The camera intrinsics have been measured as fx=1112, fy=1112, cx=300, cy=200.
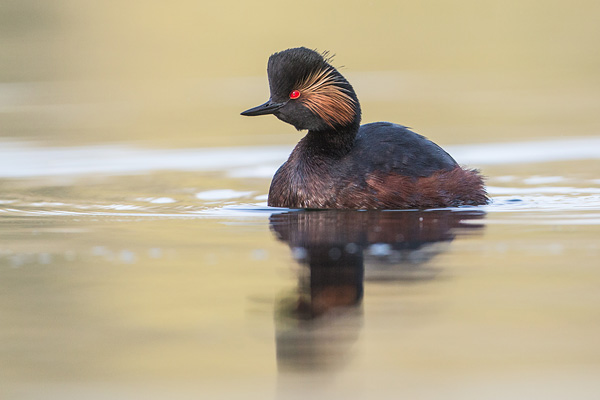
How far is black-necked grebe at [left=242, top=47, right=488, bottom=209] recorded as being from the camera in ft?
31.3

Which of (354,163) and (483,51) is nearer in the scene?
(354,163)

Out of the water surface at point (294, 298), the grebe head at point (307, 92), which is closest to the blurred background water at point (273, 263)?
the water surface at point (294, 298)

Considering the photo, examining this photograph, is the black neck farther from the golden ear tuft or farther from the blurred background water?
the blurred background water

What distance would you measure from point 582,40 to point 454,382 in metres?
25.6

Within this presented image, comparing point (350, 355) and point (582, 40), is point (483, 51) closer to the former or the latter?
point (582, 40)

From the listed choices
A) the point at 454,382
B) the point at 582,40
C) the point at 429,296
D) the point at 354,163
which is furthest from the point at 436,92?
the point at 454,382

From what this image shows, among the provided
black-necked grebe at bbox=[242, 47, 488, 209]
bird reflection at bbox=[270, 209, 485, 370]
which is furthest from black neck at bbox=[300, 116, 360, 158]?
bird reflection at bbox=[270, 209, 485, 370]

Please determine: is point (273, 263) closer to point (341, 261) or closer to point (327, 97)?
point (341, 261)

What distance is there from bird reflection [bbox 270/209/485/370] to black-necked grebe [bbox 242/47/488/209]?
0.19m

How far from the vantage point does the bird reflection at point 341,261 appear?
548 centimetres

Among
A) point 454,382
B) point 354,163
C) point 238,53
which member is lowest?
point 454,382

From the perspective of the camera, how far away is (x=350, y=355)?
5.23m

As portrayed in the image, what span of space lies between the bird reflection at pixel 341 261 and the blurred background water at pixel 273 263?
22 millimetres

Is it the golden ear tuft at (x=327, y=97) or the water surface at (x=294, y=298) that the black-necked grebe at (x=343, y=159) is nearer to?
the golden ear tuft at (x=327, y=97)
